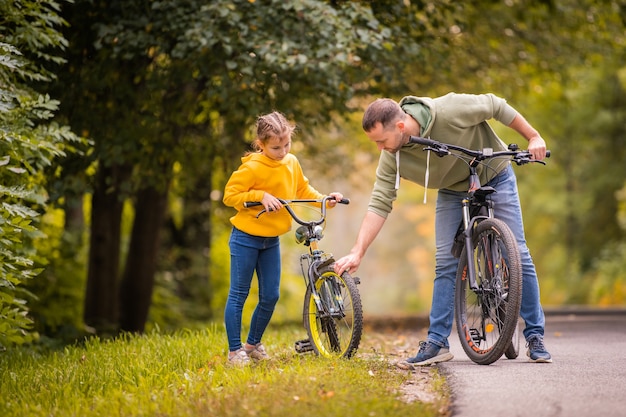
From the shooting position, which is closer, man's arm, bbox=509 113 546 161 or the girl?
man's arm, bbox=509 113 546 161

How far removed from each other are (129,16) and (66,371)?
13.5ft

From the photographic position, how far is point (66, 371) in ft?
20.2

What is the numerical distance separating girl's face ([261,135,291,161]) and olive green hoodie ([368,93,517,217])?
2.26 feet

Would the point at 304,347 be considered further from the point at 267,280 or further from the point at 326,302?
the point at 267,280

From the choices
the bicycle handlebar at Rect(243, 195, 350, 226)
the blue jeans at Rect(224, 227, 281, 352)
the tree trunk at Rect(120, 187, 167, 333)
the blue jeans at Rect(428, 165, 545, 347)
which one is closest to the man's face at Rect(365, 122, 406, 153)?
the bicycle handlebar at Rect(243, 195, 350, 226)

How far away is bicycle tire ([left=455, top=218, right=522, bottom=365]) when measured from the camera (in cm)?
529

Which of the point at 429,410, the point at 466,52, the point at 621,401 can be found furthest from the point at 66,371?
the point at 466,52

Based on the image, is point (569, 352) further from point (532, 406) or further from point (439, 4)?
point (439, 4)

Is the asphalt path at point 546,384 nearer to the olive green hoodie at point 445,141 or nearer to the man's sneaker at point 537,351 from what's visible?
the man's sneaker at point 537,351

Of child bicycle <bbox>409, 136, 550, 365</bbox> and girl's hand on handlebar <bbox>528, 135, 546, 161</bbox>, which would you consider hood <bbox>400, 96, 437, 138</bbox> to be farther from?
girl's hand on handlebar <bbox>528, 135, 546, 161</bbox>

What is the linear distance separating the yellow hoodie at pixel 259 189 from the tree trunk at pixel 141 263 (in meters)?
6.59

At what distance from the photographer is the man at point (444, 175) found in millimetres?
5617

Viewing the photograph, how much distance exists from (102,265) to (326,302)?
22.5ft

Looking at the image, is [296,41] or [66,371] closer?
[66,371]
